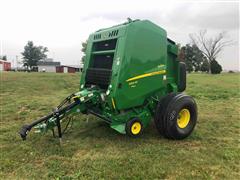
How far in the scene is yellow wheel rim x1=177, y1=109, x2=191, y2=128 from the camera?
211 inches

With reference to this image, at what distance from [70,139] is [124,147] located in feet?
3.76

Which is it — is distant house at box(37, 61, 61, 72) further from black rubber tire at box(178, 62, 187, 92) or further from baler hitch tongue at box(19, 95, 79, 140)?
baler hitch tongue at box(19, 95, 79, 140)

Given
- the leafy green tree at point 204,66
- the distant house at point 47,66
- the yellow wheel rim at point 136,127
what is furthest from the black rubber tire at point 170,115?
the distant house at point 47,66

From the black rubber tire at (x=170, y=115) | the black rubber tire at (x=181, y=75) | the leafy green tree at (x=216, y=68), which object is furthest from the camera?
the leafy green tree at (x=216, y=68)

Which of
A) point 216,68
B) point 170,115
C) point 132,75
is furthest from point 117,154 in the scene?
point 216,68

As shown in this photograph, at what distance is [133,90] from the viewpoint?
4.84m

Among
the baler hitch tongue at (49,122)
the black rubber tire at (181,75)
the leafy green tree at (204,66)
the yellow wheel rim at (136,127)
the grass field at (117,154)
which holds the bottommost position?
the grass field at (117,154)

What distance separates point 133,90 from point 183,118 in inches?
51.7

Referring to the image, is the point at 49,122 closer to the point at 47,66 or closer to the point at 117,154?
the point at 117,154

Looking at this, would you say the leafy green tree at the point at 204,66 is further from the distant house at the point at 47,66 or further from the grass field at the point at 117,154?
the grass field at the point at 117,154

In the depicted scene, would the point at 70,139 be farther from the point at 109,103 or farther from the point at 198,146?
the point at 198,146

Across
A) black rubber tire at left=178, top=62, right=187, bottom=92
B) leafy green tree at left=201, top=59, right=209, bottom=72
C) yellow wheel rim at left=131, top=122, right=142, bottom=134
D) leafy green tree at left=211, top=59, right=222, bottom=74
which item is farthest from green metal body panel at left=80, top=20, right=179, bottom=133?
leafy green tree at left=201, top=59, right=209, bottom=72

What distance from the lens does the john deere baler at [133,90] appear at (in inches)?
185

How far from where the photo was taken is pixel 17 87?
44.9 feet
